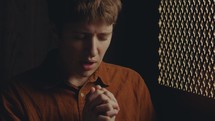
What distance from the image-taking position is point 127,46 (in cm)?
126

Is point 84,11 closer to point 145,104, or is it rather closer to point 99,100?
point 99,100

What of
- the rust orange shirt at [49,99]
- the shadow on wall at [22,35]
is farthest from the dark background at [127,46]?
the rust orange shirt at [49,99]

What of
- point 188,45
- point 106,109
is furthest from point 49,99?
point 188,45

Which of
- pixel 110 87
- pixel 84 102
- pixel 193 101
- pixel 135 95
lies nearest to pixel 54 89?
pixel 84 102

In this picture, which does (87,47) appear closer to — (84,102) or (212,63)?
(84,102)

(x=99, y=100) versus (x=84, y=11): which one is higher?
(x=84, y=11)

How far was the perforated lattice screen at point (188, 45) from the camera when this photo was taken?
0.92 m

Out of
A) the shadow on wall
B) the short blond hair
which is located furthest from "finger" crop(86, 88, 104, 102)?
the shadow on wall

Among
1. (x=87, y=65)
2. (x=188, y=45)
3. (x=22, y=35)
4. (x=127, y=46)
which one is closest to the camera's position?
(x=188, y=45)

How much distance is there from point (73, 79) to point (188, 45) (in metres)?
0.41

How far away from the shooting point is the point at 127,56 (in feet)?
4.19

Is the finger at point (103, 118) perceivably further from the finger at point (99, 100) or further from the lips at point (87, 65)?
the lips at point (87, 65)

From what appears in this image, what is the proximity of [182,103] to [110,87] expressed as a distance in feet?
1.00

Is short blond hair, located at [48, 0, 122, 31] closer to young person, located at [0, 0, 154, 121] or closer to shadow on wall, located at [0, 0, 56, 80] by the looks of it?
young person, located at [0, 0, 154, 121]
